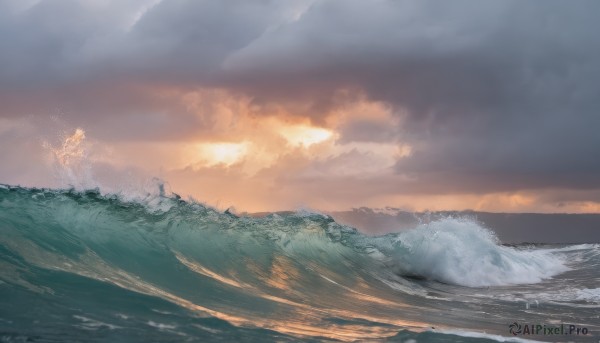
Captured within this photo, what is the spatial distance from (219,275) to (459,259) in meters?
11.3

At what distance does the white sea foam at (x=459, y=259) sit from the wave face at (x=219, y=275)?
69 millimetres

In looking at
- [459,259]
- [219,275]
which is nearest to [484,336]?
[219,275]

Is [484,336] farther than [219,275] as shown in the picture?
No

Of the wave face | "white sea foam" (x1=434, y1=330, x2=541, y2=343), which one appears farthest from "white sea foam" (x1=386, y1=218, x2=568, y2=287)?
"white sea foam" (x1=434, y1=330, x2=541, y2=343)

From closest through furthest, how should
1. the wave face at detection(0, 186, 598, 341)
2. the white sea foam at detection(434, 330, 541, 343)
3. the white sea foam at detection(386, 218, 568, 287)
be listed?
the wave face at detection(0, 186, 598, 341) → the white sea foam at detection(434, 330, 541, 343) → the white sea foam at detection(386, 218, 568, 287)

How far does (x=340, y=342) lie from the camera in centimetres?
790

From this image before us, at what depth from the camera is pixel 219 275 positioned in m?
12.9

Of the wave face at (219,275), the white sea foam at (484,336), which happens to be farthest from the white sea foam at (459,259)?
the white sea foam at (484,336)

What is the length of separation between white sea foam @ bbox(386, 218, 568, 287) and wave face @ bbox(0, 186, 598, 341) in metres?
0.07

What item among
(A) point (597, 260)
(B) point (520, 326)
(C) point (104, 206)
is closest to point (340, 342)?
(B) point (520, 326)

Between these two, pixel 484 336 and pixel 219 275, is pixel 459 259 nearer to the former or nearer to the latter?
pixel 219 275

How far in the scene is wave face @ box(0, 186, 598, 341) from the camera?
7871 mm

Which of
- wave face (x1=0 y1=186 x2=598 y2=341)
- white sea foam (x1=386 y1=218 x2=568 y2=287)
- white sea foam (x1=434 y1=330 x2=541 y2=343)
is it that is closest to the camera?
wave face (x1=0 y1=186 x2=598 y2=341)

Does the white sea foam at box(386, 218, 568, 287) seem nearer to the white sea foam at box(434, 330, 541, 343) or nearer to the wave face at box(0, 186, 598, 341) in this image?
the wave face at box(0, 186, 598, 341)
